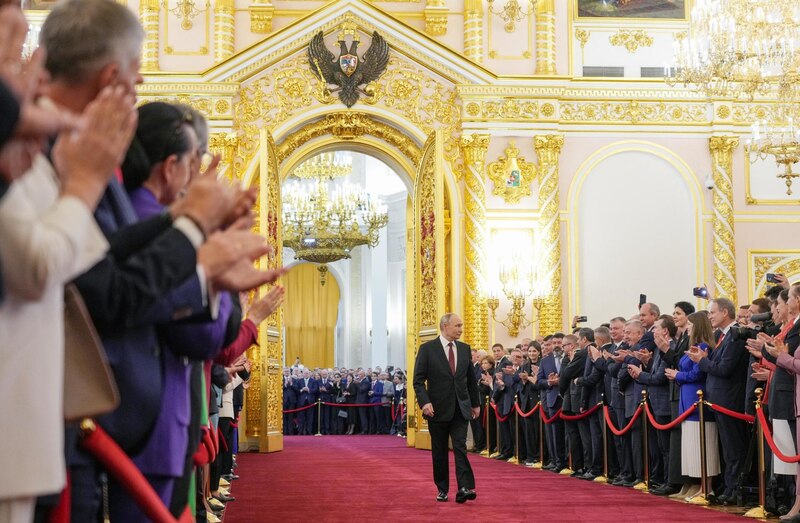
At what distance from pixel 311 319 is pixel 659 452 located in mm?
26773

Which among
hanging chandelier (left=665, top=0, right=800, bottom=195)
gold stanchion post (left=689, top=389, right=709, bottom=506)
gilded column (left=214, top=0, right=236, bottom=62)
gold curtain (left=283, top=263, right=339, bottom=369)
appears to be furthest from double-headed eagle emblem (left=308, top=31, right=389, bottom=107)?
gold curtain (left=283, top=263, right=339, bottom=369)

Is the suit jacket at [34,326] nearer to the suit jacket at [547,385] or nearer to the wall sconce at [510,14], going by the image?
the suit jacket at [547,385]

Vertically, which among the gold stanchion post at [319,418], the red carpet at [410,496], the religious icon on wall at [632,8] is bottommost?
the gold stanchion post at [319,418]

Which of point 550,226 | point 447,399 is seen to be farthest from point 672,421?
point 550,226

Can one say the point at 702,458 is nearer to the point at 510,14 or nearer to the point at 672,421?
the point at 672,421

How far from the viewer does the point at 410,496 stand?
448 inches

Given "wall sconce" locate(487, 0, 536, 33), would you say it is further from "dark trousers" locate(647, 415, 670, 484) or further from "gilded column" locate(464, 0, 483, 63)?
"dark trousers" locate(647, 415, 670, 484)

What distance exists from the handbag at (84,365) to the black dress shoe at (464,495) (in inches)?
340

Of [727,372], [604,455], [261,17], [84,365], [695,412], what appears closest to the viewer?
[84,365]

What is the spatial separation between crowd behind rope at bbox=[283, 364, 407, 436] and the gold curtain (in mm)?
9756

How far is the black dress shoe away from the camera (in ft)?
35.2

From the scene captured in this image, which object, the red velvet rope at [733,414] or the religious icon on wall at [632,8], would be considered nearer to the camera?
the red velvet rope at [733,414]

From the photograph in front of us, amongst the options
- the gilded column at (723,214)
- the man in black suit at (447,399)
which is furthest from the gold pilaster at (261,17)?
the man in black suit at (447,399)

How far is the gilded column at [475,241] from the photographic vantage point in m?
18.9
